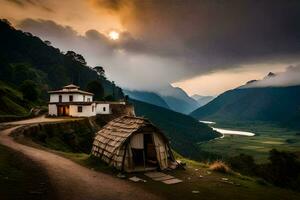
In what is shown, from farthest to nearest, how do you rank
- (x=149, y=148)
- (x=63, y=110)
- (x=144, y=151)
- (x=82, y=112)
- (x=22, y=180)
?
(x=63, y=110), (x=82, y=112), (x=149, y=148), (x=144, y=151), (x=22, y=180)

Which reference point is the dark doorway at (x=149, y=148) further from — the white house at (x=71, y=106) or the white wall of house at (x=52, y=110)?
the white wall of house at (x=52, y=110)

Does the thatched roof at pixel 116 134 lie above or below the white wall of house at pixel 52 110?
below

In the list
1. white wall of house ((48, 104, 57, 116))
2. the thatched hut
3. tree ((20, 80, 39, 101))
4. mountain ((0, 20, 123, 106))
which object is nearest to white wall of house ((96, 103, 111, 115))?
white wall of house ((48, 104, 57, 116))

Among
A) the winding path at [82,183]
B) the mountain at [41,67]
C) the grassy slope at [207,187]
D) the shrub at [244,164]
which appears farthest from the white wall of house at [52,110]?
the mountain at [41,67]

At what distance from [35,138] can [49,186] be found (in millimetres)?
21894

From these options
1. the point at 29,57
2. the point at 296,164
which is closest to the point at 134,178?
the point at 296,164

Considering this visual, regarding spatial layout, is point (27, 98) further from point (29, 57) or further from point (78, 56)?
point (29, 57)

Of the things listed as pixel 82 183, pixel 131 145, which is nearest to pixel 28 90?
pixel 131 145

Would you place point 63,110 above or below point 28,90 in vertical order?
below

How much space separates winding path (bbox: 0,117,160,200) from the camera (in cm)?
1603

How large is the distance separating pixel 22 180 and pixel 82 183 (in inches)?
142

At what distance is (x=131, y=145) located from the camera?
23594 mm

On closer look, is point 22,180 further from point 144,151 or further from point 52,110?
point 52,110

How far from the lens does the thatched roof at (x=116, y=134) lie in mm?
23594
